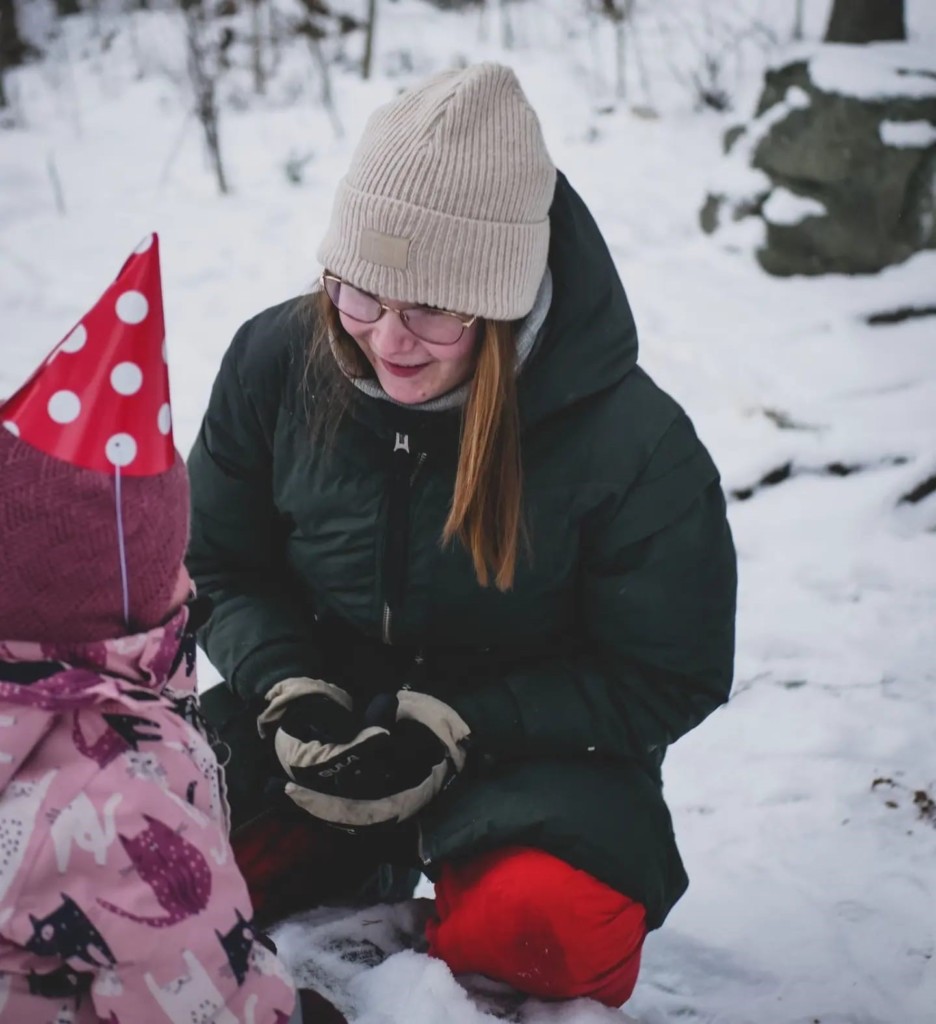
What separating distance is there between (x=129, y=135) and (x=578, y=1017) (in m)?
6.89

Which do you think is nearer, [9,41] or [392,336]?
[392,336]

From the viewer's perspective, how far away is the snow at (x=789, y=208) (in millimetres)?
4773

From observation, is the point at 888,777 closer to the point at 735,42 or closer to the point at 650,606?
the point at 650,606

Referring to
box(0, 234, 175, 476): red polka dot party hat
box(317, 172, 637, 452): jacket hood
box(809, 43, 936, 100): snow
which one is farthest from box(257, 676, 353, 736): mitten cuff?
box(809, 43, 936, 100): snow

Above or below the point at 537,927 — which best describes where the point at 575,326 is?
above

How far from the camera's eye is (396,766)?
1690mm

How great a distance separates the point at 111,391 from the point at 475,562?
768 millimetres

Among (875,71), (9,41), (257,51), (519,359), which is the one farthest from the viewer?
(9,41)

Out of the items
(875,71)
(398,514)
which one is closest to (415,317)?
(398,514)

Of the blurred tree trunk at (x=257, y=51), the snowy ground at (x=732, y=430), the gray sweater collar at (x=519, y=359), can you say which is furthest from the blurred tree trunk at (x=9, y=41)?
the gray sweater collar at (x=519, y=359)

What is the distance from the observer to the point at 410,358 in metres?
1.60

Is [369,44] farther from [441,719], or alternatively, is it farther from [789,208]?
[441,719]

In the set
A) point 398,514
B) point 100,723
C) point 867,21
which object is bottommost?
point 398,514

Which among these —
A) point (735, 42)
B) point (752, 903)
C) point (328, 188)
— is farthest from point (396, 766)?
point (735, 42)
